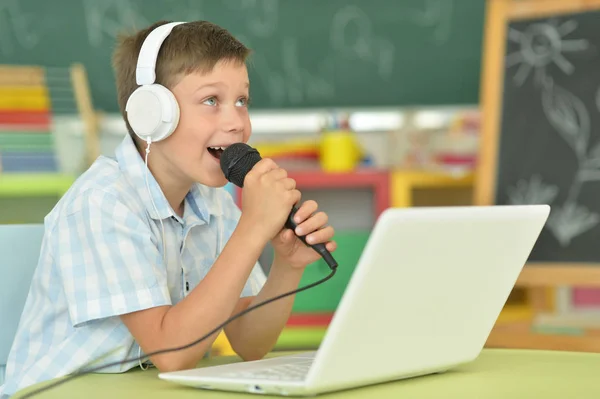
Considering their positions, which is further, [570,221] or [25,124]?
[25,124]

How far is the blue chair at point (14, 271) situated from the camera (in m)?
1.09

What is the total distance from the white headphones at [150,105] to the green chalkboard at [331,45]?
6.46 feet

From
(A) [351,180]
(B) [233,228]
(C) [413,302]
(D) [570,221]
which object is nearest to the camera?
(C) [413,302]

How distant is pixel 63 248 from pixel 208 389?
0.31 meters

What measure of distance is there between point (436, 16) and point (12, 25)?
1.54 m

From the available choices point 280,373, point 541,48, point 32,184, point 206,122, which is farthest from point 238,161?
point 32,184

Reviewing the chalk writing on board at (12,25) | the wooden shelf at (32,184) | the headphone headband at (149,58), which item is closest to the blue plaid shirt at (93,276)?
the headphone headband at (149,58)

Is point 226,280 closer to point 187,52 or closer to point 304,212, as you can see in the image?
point 304,212

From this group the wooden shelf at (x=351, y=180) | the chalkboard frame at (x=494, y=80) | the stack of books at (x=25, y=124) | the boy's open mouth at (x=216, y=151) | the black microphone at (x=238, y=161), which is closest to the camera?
the black microphone at (x=238, y=161)

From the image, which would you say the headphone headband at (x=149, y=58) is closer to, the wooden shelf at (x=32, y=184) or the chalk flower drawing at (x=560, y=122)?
the chalk flower drawing at (x=560, y=122)

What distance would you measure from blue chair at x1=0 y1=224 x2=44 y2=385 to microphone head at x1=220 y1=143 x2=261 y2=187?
27 cm

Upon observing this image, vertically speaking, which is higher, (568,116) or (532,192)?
(568,116)

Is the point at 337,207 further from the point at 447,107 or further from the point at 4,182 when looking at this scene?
the point at 4,182

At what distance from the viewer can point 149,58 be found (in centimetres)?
114
